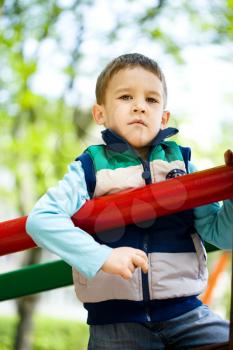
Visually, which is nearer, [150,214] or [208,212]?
[150,214]

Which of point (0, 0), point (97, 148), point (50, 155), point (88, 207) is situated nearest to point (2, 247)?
point (88, 207)

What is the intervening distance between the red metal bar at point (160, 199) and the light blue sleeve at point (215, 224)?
0.24m

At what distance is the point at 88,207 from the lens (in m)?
1.39

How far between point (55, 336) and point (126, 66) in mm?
10536

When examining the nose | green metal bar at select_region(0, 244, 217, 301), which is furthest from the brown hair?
green metal bar at select_region(0, 244, 217, 301)

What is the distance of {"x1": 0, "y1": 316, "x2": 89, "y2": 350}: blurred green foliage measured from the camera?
1130 cm

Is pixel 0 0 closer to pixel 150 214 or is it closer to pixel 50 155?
pixel 50 155

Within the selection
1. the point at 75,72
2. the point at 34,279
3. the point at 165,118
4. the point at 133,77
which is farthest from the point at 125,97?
the point at 75,72

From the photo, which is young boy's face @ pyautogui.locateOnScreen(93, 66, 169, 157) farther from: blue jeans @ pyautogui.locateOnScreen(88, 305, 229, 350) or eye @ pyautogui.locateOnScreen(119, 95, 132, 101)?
blue jeans @ pyautogui.locateOnScreen(88, 305, 229, 350)

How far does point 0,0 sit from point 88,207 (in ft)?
13.2

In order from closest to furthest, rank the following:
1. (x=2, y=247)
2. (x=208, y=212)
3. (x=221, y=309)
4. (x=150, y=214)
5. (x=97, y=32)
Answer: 1. (x=150, y=214)
2. (x=2, y=247)
3. (x=208, y=212)
4. (x=97, y=32)
5. (x=221, y=309)

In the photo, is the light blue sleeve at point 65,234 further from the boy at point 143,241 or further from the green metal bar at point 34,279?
the green metal bar at point 34,279

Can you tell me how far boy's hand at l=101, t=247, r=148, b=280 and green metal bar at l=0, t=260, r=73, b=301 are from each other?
1.11 metres

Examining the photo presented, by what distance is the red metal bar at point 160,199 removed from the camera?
131 cm
